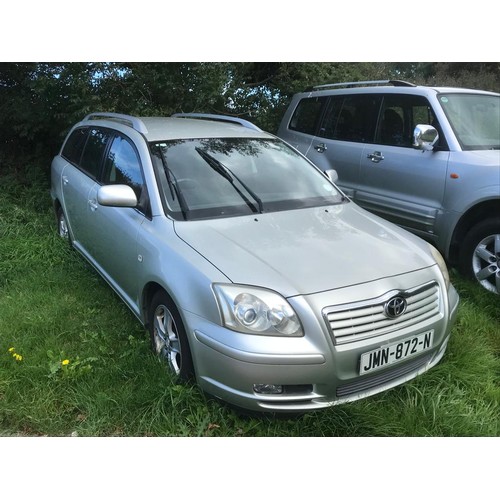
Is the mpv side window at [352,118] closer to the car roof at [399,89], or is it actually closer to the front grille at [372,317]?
the car roof at [399,89]

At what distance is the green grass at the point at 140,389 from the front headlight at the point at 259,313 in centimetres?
54

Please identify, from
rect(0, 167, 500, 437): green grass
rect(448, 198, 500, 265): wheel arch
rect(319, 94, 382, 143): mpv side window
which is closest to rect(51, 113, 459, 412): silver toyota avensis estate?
rect(0, 167, 500, 437): green grass

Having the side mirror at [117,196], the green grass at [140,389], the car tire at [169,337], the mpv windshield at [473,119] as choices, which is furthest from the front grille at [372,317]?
the mpv windshield at [473,119]

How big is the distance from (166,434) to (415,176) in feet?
11.4

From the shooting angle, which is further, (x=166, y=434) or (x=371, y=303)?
(x=166, y=434)

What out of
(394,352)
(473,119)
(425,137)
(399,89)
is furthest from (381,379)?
(399,89)

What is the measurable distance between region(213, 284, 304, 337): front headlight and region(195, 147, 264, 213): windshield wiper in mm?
973

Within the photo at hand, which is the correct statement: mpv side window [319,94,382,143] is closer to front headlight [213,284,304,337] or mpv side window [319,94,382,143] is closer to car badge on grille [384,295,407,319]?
car badge on grille [384,295,407,319]

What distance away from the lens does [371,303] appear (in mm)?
2379

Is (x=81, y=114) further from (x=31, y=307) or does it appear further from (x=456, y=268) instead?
(x=456, y=268)

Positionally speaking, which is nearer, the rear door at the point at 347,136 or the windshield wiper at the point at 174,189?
the windshield wiper at the point at 174,189

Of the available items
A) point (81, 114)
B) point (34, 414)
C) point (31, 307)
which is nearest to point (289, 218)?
point (34, 414)

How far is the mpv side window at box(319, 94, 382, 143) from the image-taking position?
5.33 metres

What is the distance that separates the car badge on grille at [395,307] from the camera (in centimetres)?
241
